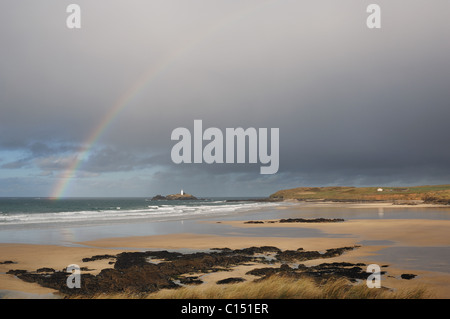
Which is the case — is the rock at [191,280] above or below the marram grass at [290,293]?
below

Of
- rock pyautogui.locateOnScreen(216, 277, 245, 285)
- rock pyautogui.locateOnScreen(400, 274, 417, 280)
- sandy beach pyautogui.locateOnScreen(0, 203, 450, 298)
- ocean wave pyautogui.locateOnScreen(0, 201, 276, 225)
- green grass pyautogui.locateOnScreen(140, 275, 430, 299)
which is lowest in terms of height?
ocean wave pyautogui.locateOnScreen(0, 201, 276, 225)

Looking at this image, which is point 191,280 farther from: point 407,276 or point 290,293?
point 407,276

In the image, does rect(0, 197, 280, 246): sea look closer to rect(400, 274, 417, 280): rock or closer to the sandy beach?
the sandy beach

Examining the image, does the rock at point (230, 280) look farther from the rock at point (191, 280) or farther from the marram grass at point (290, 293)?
the marram grass at point (290, 293)

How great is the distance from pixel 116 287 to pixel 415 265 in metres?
10.8

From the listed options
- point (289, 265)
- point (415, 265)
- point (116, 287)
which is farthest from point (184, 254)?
point (415, 265)

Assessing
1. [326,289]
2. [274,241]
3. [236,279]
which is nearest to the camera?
[326,289]

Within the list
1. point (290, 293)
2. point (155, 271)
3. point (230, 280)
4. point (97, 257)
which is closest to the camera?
point (290, 293)

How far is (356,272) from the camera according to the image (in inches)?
495

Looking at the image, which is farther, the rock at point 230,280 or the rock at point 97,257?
the rock at point 97,257

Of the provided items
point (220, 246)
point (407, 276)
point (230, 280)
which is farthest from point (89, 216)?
point (407, 276)

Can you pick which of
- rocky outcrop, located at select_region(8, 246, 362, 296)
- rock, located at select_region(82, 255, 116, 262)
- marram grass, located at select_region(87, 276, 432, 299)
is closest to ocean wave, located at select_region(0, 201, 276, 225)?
rock, located at select_region(82, 255, 116, 262)

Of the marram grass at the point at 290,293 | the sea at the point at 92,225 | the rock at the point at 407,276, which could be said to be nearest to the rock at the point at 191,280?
the marram grass at the point at 290,293
